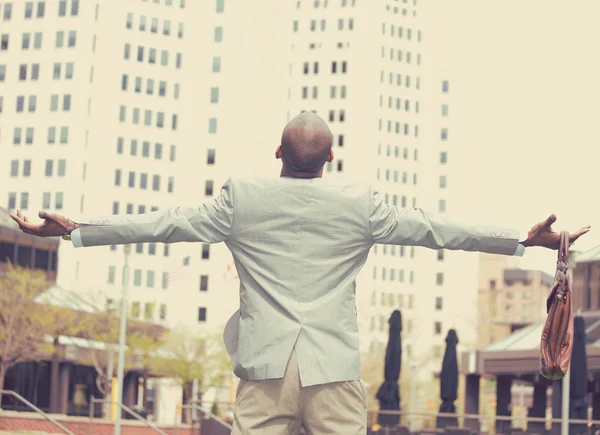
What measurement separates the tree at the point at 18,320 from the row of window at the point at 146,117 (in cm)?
5122

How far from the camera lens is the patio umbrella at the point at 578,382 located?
84.6 ft

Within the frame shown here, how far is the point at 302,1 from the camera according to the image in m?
144

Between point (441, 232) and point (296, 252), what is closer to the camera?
point (296, 252)

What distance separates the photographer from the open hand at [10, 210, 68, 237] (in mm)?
4949

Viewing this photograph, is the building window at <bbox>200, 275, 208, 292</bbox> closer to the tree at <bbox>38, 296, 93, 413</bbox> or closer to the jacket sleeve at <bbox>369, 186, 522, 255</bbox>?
the tree at <bbox>38, 296, 93, 413</bbox>

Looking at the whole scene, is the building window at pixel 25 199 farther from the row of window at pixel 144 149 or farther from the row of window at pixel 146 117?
the row of window at pixel 146 117

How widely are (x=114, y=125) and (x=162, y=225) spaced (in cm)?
10241

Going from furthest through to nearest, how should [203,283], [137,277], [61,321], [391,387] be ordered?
1. [203,283]
2. [137,277]
3. [61,321]
4. [391,387]

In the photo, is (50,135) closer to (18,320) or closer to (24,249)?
(24,249)

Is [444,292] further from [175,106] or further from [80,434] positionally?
[80,434]

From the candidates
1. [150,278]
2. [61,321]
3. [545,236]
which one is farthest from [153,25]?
[545,236]

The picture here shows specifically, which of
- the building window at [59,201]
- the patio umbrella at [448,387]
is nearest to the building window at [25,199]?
the building window at [59,201]

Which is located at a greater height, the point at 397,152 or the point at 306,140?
the point at 397,152

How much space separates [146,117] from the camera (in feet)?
353
